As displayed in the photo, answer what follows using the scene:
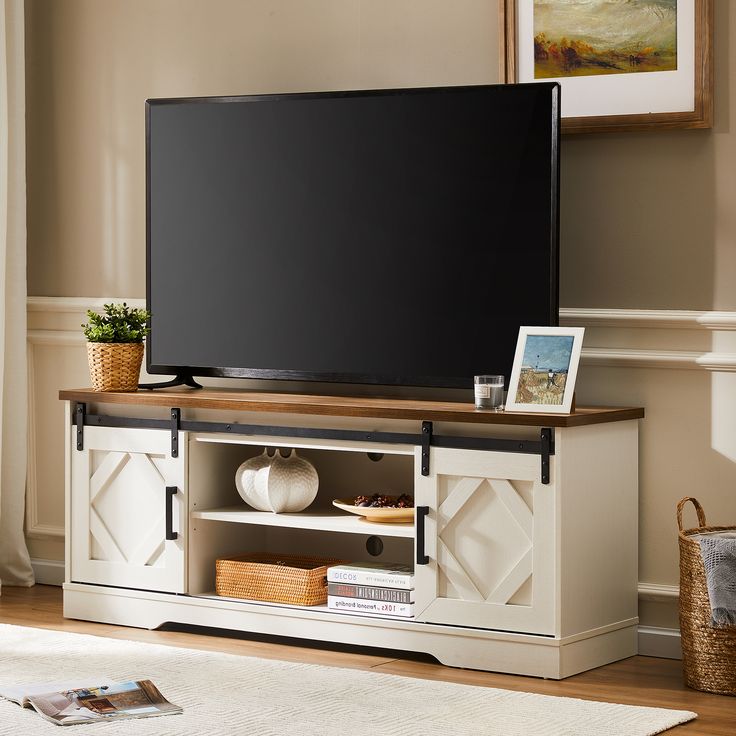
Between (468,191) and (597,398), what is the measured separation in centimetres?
69

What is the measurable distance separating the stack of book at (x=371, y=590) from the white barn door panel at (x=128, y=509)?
0.48 m

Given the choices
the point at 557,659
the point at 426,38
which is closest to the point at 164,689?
the point at 557,659

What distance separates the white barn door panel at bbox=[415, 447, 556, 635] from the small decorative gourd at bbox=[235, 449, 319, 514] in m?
0.46

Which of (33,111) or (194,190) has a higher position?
(33,111)

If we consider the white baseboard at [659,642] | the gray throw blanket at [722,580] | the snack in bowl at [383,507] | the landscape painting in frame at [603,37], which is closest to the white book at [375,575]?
the snack in bowl at [383,507]

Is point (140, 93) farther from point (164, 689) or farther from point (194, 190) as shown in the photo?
point (164, 689)

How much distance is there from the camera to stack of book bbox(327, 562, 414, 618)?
356 centimetres

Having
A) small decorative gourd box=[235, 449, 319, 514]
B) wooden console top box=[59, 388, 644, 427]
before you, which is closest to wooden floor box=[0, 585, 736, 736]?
small decorative gourd box=[235, 449, 319, 514]

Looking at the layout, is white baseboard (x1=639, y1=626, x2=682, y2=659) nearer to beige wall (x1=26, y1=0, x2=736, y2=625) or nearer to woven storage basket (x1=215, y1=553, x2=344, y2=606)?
beige wall (x1=26, y1=0, x2=736, y2=625)

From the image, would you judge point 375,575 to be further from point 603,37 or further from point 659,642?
point 603,37

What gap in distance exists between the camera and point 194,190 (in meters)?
4.09

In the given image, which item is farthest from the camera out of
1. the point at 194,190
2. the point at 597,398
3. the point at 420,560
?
the point at 194,190

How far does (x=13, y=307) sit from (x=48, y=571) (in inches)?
36.7

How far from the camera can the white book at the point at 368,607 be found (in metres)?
3.56
